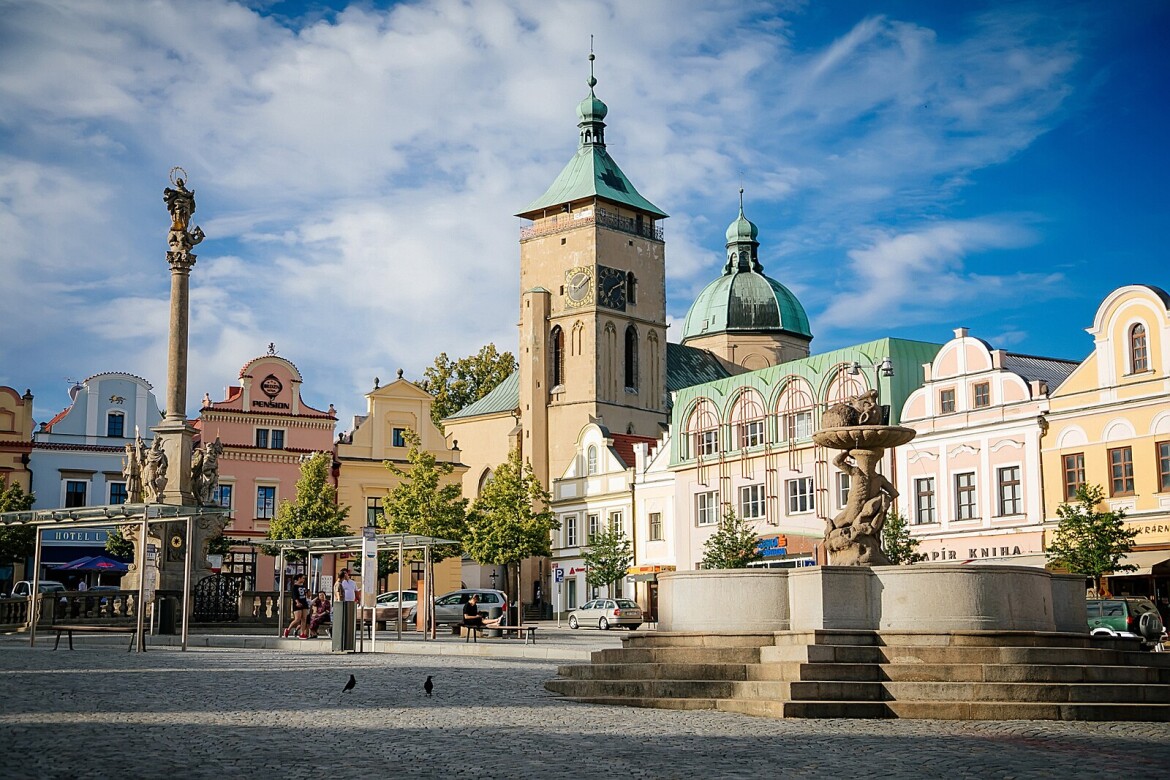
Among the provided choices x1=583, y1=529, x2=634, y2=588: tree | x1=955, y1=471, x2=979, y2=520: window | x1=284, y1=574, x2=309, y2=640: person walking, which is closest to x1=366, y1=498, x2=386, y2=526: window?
x1=583, y1=529, x2=634, y2=588: tree

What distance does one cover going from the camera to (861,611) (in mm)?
17625

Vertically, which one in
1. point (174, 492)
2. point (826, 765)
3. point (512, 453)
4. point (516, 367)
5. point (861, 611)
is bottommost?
point (826, 765)

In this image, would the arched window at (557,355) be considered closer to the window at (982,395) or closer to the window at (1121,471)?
the window at (982,395)

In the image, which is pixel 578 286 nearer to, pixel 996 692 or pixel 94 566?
pixel 94 566

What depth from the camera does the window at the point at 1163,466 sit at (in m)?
44.1

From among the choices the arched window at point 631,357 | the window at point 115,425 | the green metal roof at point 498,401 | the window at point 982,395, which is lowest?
the window at point 982,395

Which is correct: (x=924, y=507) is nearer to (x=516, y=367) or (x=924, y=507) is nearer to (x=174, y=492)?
(x=174, y=492)

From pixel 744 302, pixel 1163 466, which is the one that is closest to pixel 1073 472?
pixel 1163 466

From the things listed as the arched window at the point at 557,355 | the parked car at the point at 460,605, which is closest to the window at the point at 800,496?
the parked car at the point at 460,605

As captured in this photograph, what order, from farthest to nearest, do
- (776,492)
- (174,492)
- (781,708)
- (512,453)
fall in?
(512,453)
(776,492)
(174,492)
(781,708)

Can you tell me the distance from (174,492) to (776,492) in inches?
1327

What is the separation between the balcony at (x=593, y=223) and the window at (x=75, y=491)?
3154 cm

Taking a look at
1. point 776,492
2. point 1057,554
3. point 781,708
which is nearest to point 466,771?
point 781,708

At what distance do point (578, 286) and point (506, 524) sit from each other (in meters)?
21.0
